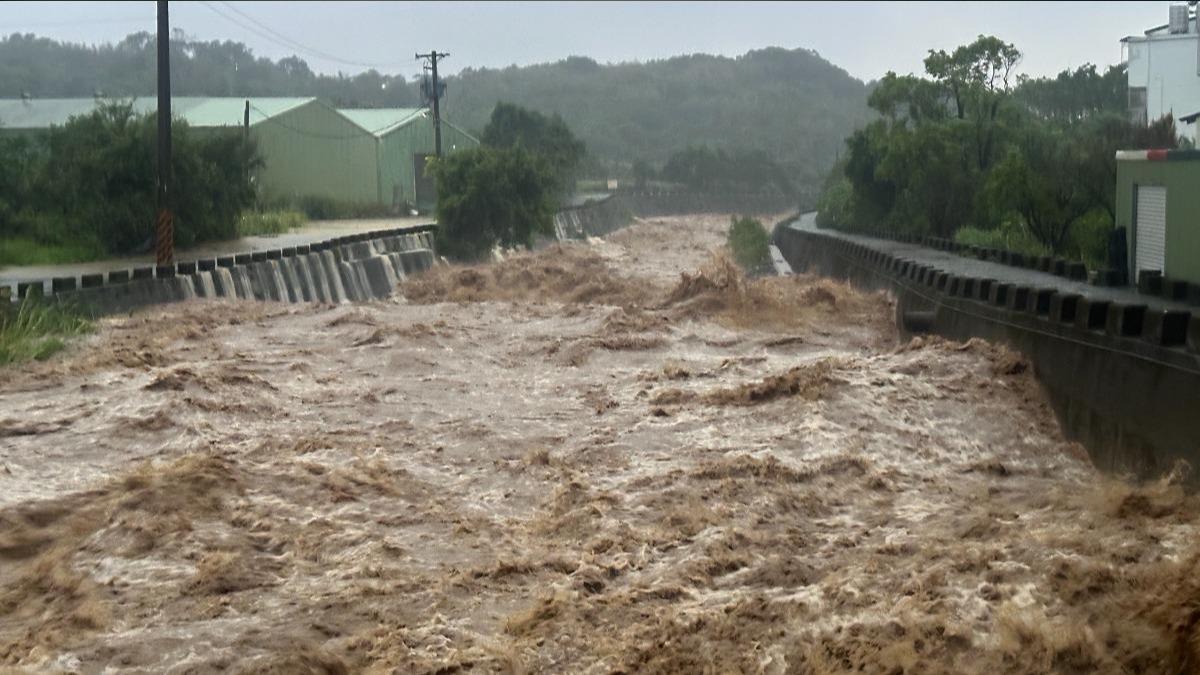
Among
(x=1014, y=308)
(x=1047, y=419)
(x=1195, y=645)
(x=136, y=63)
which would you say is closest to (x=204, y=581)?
(x=1195, y=645)

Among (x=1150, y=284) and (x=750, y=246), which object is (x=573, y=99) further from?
(x=1150, y=284)

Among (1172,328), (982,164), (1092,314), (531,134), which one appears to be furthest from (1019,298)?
(531,134)

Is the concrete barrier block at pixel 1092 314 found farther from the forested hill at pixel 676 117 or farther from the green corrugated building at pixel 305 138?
the forested hill at pixel 676 117

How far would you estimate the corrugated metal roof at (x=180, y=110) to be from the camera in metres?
56.8

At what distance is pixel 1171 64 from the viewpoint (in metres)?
55.9

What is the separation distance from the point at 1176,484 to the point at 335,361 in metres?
12.1

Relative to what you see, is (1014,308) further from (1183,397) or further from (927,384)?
(1183,397)

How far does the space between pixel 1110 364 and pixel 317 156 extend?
51945 mm

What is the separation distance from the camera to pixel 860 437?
1385 centimetres

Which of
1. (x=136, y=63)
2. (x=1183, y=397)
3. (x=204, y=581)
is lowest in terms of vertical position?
(x=204, y=581)

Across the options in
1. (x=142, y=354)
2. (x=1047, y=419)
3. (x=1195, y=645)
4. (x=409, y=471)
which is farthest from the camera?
(x=142, y=354)

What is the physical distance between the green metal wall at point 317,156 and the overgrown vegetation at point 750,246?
57.0 ft

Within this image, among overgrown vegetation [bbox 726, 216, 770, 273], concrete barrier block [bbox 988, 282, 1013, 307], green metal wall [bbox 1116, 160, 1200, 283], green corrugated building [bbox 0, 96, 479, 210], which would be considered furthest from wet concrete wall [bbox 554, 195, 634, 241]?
concrete barrier block [bbox 988, 282, 1013, 307]

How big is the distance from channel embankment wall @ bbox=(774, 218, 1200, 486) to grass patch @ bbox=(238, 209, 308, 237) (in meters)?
28.2
